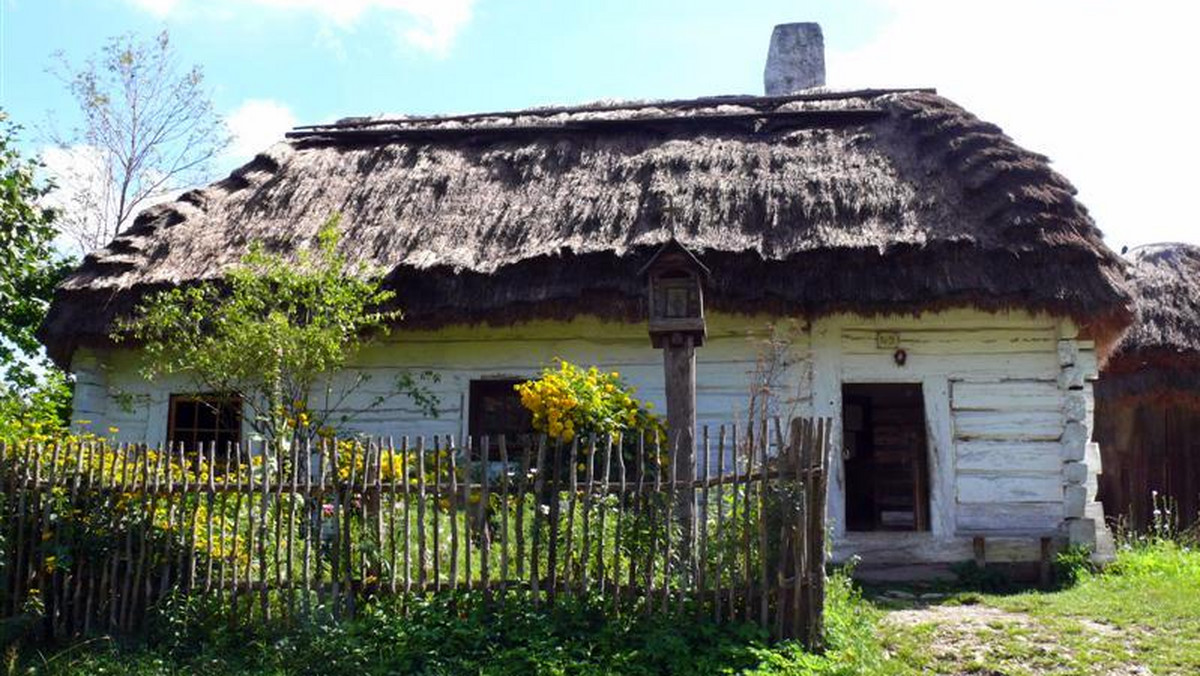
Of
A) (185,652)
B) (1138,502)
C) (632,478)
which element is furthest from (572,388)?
(1138,502)

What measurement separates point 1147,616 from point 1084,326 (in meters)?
3.11

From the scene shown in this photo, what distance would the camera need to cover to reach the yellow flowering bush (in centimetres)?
856

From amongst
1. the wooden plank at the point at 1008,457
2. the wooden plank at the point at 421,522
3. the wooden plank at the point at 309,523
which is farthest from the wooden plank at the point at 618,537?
the wooden plank at the point at 1008,457

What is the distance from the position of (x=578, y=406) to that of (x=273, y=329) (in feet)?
8.10

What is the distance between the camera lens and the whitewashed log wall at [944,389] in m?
9.41

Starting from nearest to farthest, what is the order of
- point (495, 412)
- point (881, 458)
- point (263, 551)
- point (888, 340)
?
point (263, 551)
point (888, 340)
point (495, 412)
point (881, 458)

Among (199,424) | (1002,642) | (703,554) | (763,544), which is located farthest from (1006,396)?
(199,424)

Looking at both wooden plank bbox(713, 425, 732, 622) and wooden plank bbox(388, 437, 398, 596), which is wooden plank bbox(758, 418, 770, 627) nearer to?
wooden plank bbox(713, 425, 732, 622)

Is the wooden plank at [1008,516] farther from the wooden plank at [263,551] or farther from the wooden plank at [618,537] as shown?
the wooden plank at [263,551]

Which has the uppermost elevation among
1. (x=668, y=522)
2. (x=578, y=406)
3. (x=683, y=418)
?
(x=578, y=406)

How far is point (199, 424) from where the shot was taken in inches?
451

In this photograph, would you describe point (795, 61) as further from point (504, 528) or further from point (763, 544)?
point (504, 528)

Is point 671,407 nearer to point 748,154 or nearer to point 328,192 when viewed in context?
point 748,154

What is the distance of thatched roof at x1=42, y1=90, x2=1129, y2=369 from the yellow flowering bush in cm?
Answer: 114
